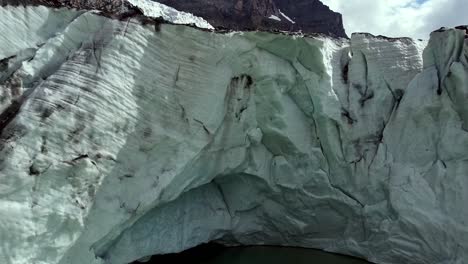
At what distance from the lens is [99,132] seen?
5.11 meters

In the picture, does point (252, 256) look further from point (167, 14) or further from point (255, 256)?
point (167, 14)

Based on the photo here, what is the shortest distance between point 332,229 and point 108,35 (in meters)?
4.48

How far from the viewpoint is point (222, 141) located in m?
6.49

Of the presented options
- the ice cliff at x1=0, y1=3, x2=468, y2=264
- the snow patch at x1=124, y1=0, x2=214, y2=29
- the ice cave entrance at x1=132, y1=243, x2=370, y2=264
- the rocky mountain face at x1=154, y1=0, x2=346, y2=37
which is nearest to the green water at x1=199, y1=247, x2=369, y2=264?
the ice cave entrance at x1=132, y1=243, x2=370, y2=264

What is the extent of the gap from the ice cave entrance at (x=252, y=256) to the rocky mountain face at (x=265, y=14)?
1649cm

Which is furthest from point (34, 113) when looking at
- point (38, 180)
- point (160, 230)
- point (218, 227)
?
point (218, 227)

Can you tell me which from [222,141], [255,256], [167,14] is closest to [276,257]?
[255,256]

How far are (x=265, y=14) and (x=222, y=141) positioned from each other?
28357mm

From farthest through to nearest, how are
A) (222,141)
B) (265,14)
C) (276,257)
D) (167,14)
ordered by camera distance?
(265,14), (167,14), (276,257), (222,141)

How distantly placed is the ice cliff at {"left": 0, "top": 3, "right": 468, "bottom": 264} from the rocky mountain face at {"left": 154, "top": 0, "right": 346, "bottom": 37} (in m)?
16.3

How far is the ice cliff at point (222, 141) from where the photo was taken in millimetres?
4844

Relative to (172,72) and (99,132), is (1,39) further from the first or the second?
(172,72)

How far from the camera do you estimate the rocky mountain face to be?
94.5 feet

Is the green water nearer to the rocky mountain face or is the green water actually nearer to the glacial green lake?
the glacial green lake
